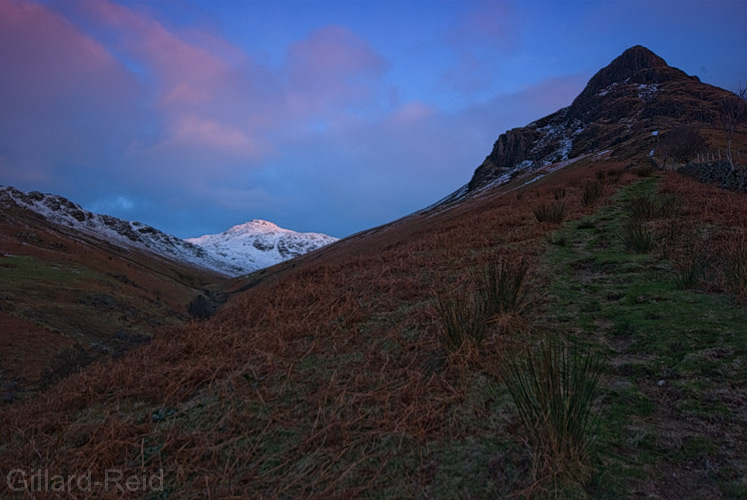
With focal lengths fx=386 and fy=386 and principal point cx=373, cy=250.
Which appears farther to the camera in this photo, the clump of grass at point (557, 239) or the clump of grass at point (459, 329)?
the clump of grass at point (557, 239)

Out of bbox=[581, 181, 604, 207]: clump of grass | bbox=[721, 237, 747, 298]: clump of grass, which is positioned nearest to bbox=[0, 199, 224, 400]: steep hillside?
bbox=[721, 237, 747, 298]: clump of grass

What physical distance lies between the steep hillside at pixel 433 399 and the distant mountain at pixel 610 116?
3034 inches

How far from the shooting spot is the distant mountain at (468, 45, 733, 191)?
82.2 m

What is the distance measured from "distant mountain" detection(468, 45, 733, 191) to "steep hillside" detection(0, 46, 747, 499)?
77062mm

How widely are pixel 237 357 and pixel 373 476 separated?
9.29ft

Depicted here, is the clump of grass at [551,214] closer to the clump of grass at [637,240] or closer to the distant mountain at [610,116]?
the clump of grass at [637,240]

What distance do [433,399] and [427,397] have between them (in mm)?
56

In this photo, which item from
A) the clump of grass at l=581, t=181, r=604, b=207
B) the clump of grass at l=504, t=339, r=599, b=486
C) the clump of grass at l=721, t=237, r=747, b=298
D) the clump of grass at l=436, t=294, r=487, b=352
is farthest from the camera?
the clump of grass at l=581, t=181, r=604, b=207

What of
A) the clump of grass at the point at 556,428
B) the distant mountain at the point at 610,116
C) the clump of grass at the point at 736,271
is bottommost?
the clump of grass at the point at 556,428

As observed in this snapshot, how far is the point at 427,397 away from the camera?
3.32m

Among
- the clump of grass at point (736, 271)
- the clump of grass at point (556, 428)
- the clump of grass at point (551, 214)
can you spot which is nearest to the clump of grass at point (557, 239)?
the clump of grass at point (551, 214)

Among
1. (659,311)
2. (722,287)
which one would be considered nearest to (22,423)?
(659,311)

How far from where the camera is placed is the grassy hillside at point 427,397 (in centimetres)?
247

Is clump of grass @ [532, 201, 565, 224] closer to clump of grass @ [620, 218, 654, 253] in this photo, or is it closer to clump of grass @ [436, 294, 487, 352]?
clump of grass @ [620, 218, 654, 253]
